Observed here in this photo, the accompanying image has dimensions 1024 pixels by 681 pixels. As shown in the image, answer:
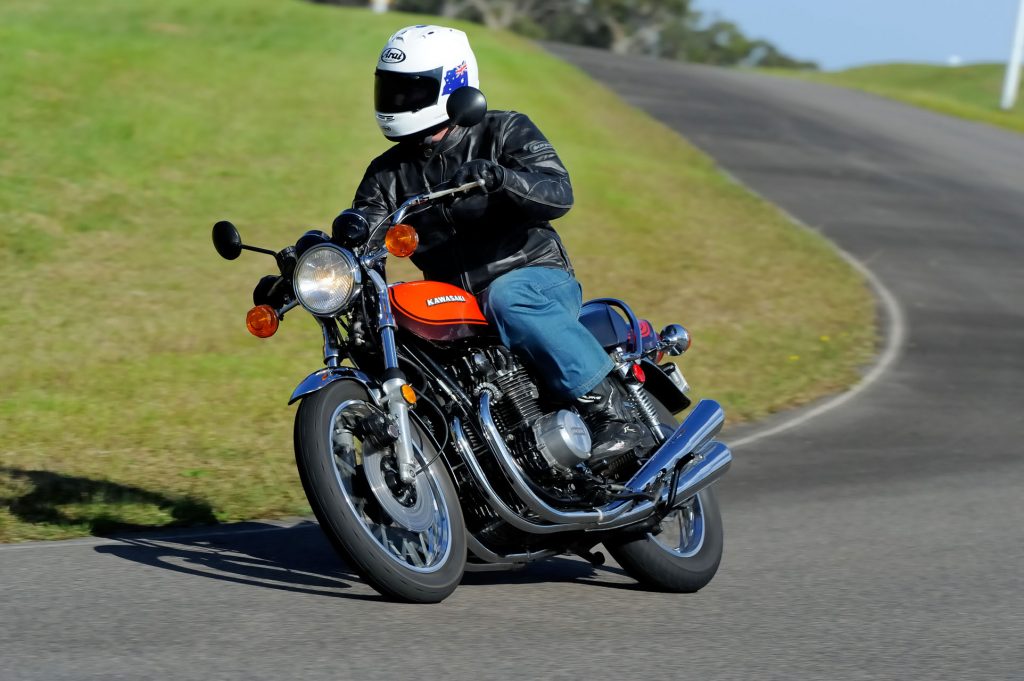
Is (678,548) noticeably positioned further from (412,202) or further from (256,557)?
(412,202)

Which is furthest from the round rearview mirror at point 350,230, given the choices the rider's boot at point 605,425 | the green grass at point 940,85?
the green grass at point 940,85

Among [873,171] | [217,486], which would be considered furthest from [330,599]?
[873,171]

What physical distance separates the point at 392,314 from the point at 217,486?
2.94m

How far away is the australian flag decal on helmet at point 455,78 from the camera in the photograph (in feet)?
17.8

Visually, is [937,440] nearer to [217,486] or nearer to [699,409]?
[699,409]

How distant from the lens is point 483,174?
507 centimetres

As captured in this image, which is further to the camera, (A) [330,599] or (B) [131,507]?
(B) [131,507]

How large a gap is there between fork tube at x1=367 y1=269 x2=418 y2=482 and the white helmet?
29.6 inches

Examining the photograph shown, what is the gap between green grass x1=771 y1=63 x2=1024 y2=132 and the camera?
39625 millimetres

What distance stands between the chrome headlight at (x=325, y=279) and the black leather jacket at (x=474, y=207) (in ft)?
2.31

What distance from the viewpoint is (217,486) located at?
7648 mm

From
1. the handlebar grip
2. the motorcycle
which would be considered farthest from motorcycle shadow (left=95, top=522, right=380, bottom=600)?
the handlebar grip

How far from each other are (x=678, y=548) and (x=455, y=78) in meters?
2.15

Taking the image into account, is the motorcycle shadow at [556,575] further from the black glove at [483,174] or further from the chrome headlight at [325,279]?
the black glove at [483,174]
